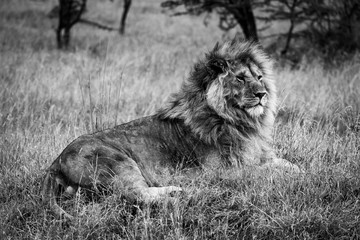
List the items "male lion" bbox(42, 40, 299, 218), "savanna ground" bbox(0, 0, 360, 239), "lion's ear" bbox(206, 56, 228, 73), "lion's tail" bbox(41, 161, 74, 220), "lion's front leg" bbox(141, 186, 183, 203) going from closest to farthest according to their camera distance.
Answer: "savanna ground" bbox(0, 0, 360, 239) < "lion's front leg" bbox(141, 186, 183, 203) < "lion's tail" bbox(41, 161, 74, 220) < "male lion" bbox(42, 40, 299, 218) < "lion's ear" bbox(206, 56, 228, 73)

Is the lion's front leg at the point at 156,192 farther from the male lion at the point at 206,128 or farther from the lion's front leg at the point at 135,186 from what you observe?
the male lion at the point at 206,128

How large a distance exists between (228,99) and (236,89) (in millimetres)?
124

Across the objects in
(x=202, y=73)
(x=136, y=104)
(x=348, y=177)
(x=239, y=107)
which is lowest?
(x=136, y=104)

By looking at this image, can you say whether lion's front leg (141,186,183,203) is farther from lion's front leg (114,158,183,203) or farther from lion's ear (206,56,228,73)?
lion's ear (206,56,228,73)

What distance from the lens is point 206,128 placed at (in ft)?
13.4

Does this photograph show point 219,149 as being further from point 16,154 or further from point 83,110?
point 83,110

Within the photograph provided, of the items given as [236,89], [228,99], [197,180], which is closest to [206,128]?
[228,99]

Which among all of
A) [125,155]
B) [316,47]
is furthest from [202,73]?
[316,47]

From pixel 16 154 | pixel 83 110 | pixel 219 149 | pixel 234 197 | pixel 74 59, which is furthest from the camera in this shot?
pixel 74 59

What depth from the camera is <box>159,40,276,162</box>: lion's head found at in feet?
13.3

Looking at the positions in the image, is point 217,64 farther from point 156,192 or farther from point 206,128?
point 156,192

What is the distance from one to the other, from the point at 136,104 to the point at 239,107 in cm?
297

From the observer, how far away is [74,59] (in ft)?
32.7

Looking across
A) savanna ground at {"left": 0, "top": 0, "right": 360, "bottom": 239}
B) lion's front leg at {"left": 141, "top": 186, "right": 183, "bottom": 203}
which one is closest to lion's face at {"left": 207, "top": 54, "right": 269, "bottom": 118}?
savanna ground at {"left": 0, "top": 0, "right": 360, "bottom": 239}
